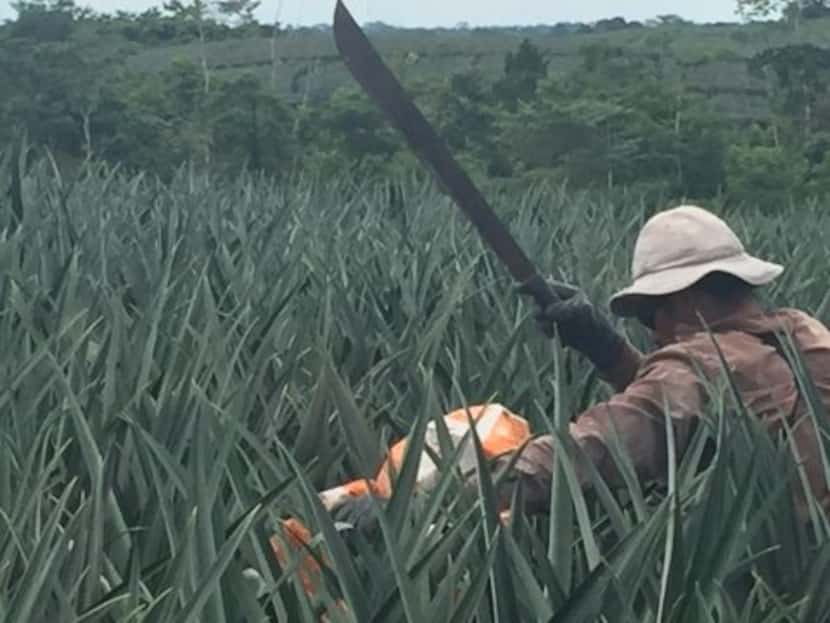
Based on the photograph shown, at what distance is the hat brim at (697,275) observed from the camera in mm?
2234

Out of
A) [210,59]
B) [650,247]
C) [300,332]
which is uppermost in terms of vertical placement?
[650,247]

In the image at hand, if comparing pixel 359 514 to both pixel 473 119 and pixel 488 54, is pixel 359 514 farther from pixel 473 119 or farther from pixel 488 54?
pixel 488 54

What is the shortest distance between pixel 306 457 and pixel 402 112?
40cm

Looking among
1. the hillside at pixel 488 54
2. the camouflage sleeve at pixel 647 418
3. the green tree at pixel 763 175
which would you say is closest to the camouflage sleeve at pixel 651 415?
the camouflage sleeve at pixel 647 418

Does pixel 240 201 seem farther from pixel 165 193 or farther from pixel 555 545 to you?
pixel 555 545

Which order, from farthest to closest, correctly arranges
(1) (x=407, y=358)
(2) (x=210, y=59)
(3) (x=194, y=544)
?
(2) (x=210, y=59), (1) (x=407, y=358), (3) (x=194, y=544)

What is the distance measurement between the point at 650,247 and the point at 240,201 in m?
2.83

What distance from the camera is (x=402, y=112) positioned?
A: 2125 mm

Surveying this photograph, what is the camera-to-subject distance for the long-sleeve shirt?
1968 millimetres

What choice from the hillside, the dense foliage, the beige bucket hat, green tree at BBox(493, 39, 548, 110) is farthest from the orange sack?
the hillside

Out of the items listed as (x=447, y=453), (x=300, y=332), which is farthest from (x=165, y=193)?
(x=447, y=453)

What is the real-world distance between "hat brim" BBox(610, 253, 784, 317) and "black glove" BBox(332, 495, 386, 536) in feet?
1.94

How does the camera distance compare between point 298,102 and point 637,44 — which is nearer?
point 298,102

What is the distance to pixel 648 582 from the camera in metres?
1.49
